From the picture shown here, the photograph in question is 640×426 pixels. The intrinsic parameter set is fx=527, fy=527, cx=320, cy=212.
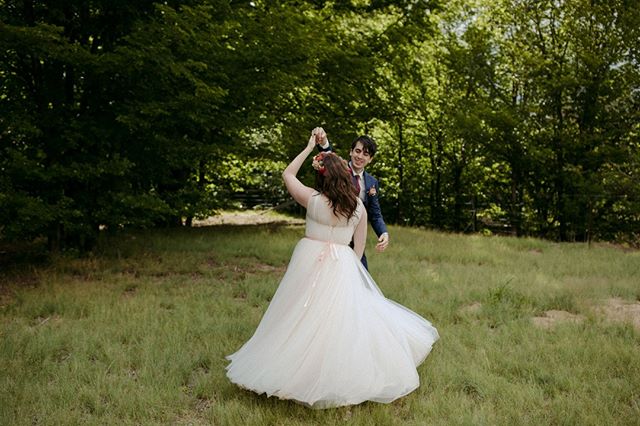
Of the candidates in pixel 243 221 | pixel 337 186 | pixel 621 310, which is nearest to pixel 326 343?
pixel 337 186

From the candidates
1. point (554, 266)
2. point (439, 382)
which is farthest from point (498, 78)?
point (439, 382)

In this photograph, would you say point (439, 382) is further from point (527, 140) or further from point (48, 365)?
point (527, 140)

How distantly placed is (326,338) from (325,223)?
101cm

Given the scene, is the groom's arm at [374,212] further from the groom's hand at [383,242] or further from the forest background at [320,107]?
the forest background at [320,107]

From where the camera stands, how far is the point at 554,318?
7602 mm

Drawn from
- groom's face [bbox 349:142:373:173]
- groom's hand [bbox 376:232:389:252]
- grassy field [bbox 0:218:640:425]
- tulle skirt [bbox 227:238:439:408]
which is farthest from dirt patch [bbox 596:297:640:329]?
groom's face [bbox 349:142:373:173]

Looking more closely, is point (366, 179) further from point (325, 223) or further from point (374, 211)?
point (325, 223)

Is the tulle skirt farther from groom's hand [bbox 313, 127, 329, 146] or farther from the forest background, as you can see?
the forest background

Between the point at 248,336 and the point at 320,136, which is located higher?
the point at 320,136

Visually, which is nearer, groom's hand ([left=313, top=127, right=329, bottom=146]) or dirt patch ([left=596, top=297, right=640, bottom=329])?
groom's hand ([left=313, top=127, right=329, bottom=146])

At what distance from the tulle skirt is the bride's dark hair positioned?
382 millimetres

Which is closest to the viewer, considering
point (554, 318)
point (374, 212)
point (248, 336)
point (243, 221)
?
point (374, 212)

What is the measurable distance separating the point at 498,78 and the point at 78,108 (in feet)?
53.2

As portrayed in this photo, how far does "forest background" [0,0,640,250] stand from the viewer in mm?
9398
